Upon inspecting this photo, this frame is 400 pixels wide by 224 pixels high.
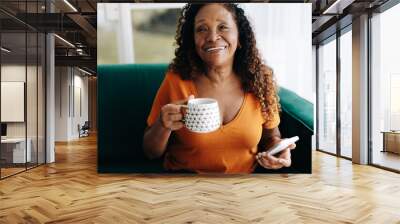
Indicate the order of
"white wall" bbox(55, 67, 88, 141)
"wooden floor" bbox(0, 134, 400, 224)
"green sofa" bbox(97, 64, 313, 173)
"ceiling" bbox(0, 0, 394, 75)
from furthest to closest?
"white wall" bbox(55, 67, 88, 141)
"ceiling" bbox(0, 0, 394, 75)
"green sofa" bbox(97, 64, 313, 173)
"wooden floor" bbox(0, 134, 400, 224)

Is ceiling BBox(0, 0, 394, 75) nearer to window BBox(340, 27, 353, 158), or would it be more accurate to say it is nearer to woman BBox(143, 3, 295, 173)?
window BBox(340, 27, 353, 158)

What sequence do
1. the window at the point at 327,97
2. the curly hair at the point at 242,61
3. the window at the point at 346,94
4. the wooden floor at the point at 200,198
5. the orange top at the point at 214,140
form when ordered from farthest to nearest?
the window at the point at 327,97 → the window at the point at 346,94 → the curly hair at the point at 242,61 → the orange top at the point at 214,140 → the wooden floor at the point at 200,198

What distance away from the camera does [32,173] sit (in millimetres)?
6516

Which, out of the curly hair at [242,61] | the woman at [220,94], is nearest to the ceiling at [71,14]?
the curly hair at [242,61]

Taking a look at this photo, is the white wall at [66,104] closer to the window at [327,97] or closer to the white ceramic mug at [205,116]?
the window at [327,97]

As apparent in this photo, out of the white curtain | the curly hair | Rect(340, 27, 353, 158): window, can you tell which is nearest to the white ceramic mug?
the curly hair

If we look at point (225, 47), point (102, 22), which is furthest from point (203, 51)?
point (102, 22)

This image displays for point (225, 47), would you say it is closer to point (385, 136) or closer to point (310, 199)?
point (310, 199)

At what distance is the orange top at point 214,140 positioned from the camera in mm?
5414

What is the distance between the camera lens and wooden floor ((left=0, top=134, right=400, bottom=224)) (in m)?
3.70

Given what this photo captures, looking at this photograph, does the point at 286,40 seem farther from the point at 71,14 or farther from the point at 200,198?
the point at 71,14

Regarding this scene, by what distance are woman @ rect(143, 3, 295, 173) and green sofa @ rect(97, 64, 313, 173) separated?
0.13 meters

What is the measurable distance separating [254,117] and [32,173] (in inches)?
151

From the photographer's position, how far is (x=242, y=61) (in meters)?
5.62
